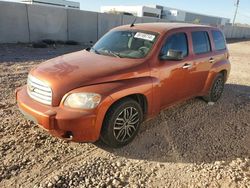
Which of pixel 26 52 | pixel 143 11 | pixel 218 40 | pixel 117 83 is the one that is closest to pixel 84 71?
pixel 117 83

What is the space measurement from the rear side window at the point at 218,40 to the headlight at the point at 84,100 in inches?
149

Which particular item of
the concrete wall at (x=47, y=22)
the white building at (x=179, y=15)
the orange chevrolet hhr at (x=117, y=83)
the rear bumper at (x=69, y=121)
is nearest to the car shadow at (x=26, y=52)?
the concrete wall at (x=47, y=22)

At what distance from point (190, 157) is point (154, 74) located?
1396 millimetres

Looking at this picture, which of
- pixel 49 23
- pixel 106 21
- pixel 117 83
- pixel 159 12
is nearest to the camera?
pixel 117 83

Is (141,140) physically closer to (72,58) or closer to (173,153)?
(173,153)

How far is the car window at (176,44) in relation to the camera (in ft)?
15.0

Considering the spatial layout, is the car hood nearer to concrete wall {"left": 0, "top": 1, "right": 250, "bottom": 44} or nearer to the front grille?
the front grille

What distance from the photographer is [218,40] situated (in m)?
6.30

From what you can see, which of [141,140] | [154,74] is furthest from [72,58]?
[141,140]

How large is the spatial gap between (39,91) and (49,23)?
15558 mm

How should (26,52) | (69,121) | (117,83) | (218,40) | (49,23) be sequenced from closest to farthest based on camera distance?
(69,121) → (117,83) → (218,40) → (26,52) → (49,23)

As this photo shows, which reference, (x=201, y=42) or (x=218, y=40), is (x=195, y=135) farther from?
(x=218, y=40)

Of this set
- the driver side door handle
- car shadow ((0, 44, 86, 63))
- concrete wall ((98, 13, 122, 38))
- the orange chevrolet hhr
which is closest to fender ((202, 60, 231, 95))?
the orange chevrolet hhr

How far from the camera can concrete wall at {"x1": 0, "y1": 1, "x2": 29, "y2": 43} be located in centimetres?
1562
